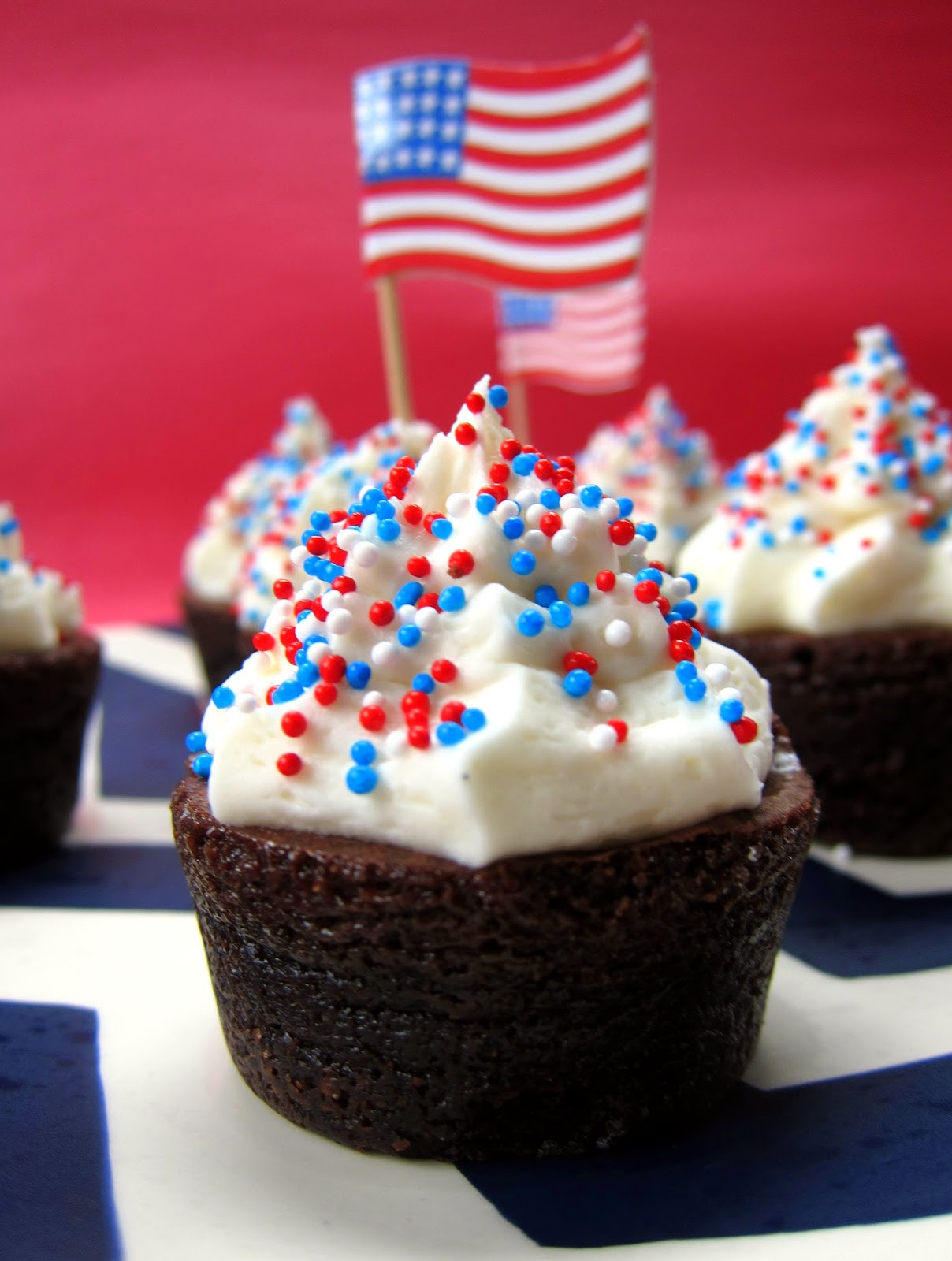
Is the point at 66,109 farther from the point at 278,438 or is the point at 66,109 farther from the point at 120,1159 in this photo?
the point at 120,1159

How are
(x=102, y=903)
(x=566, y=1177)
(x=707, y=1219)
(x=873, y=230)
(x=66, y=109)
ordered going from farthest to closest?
(x=873, y=230) < (x=66, y=109) < (x=102, y=903) < (x=566, y=1177) < (x=707, y=1219)

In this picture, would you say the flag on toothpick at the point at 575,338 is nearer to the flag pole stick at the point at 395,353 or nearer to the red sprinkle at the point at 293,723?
the flag pole stick at the point at 395,353

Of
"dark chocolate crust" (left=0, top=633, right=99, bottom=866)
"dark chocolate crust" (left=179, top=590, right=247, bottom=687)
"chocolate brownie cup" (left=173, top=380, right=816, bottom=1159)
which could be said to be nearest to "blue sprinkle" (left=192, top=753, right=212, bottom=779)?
"chocolate brownie cup" (left=173, top=380, right=816, bottom=1159)

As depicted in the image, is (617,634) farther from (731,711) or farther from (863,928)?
(863,928)

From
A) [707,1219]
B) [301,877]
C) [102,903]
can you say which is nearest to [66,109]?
[102,903]

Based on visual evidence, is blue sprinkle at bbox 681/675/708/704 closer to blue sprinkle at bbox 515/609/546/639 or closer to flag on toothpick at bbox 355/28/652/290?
blue sprinkle at bbox 515/609/546/639

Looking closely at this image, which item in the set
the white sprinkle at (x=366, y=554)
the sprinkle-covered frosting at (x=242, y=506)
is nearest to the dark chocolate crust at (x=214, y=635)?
the sprinkle-covered frosting at (x=242, y=506)
